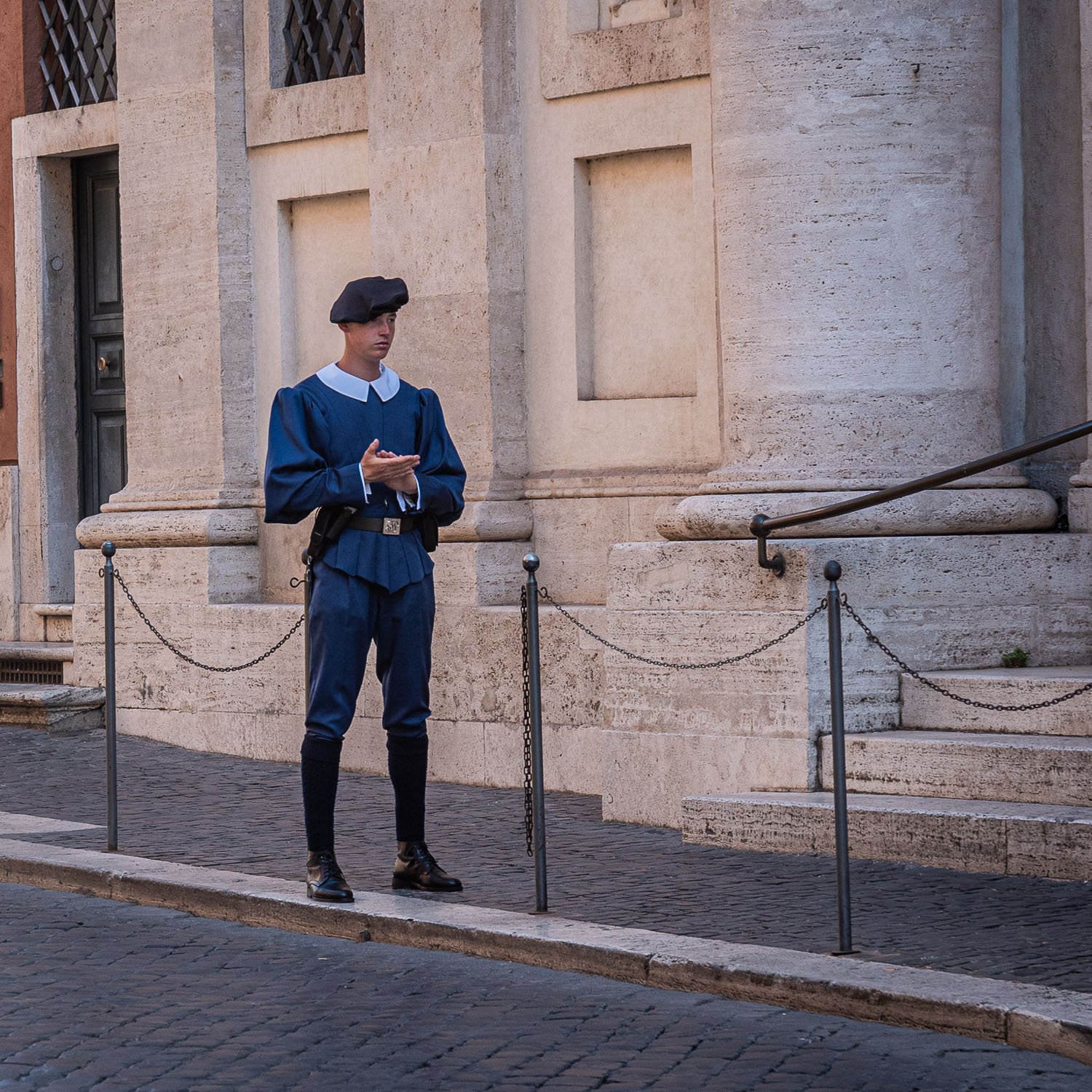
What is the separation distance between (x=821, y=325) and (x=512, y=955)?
11.6ft

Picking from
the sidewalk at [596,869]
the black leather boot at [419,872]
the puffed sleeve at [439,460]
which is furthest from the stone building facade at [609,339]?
the puffed sleeve at [439,460]

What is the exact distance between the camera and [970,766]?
8.12 meters

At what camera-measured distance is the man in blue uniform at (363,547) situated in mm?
7316

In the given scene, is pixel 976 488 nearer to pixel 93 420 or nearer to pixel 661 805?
pixel 661 805

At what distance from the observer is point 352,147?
38.9 feet

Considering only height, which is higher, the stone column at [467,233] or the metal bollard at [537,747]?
the stone column at [467,233]

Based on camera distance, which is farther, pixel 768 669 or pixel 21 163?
pixel 21 163

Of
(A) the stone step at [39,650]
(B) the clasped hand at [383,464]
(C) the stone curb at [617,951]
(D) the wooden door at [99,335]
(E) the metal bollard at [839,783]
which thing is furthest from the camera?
(D) the wooden door at [99,335]

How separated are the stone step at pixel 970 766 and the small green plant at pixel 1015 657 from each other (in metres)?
0.65

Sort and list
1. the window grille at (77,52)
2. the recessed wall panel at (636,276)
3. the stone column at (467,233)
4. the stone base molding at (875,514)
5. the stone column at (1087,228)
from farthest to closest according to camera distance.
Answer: the window grille at (77,52) < the stone column at (467,233) < the recessed wall panel at (636,276) < the stone column at (1087,228) < the stone base molding at (875,514)

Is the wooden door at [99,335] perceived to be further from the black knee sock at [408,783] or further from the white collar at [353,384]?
the black knee sock at [408,783]

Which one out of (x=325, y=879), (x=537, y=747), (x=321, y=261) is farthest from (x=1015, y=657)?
(x=321, y=261)

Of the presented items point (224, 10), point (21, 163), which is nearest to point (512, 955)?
point (224, 10)

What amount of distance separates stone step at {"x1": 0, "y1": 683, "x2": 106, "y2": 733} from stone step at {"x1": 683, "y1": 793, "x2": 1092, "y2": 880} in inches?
191
